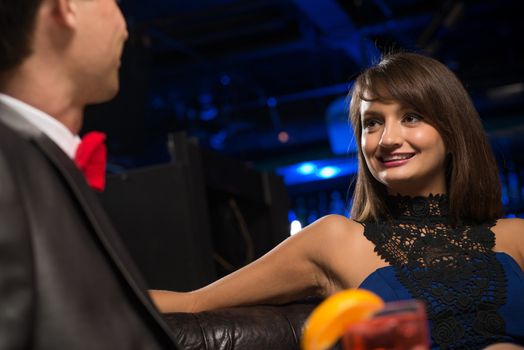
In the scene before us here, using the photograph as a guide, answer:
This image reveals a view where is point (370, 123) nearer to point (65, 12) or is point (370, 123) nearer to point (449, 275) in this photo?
point (449, 275)

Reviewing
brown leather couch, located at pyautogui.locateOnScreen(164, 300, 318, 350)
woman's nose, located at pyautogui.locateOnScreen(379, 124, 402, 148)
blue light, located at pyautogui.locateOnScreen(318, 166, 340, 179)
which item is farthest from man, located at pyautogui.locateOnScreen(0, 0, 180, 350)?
blue light, located at pyautogui.locateOnScreen(318, 166, 340, 179)

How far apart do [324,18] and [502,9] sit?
Answer: 2.13m

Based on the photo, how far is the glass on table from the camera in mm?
821

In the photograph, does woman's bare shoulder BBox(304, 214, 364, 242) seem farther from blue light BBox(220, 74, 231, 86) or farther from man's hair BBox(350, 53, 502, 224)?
blue light BBox(220, 74, 231, 86)

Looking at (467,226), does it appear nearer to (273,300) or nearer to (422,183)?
(422,183)

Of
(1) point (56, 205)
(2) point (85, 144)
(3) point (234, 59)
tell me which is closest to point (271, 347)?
(2) point (85, 144)

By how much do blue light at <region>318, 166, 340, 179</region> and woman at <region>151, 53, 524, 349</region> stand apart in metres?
6.41

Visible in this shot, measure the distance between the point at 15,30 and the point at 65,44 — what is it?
8 centimetres

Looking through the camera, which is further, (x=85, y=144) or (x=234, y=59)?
(x=234, y=59)

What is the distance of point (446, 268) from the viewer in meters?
2.16

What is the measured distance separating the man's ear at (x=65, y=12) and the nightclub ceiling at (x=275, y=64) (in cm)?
405

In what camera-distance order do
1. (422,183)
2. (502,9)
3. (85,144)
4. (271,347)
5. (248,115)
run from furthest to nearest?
(248,115) → (502,9) → (422,183) → (271,347) → (85,144)

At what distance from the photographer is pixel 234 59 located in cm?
789

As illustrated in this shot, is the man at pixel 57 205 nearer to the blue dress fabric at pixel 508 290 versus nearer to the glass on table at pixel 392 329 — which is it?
the glass on table at pixel 392 329
